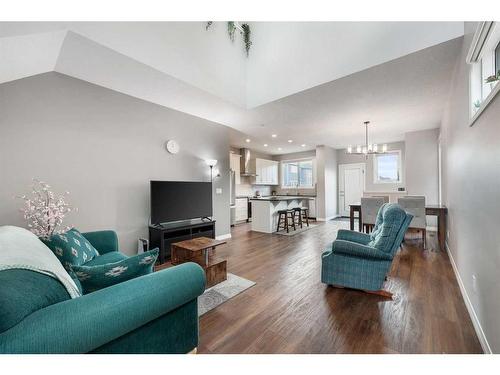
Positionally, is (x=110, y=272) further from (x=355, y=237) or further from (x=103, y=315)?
(x=355, y=237)

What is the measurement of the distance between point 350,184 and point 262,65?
6.00m

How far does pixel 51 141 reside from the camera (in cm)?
269

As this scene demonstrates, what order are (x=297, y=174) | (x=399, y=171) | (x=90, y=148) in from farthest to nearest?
(x=297, y=174) → (x=399, y=171) → (x=90, y=148)

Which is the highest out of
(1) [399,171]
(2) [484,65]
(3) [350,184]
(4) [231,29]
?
(4) [231,29]

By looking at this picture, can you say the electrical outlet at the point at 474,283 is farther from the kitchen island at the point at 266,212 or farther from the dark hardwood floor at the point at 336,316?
the kitchen island at the point at 266,212

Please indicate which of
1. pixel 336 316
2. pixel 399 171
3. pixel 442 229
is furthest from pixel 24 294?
pixel 399 171

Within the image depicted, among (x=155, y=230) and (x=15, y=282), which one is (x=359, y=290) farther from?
(x=155, y=230)

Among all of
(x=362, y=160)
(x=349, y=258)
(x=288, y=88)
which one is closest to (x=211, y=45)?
(x=288, y=88)

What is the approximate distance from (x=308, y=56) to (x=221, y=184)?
9.62 feet

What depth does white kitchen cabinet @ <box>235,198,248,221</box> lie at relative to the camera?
7170 mm

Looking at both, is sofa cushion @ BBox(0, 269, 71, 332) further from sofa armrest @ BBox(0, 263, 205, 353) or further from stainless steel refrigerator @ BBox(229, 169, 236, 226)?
stainless steel refrigerator @ BBox(229, 169, 236, 226)

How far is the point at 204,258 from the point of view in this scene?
8.85 ft

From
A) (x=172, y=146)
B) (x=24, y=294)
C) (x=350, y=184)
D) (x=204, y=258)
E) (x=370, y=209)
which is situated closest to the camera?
(x=24, y=294)

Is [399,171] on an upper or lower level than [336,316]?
upper
